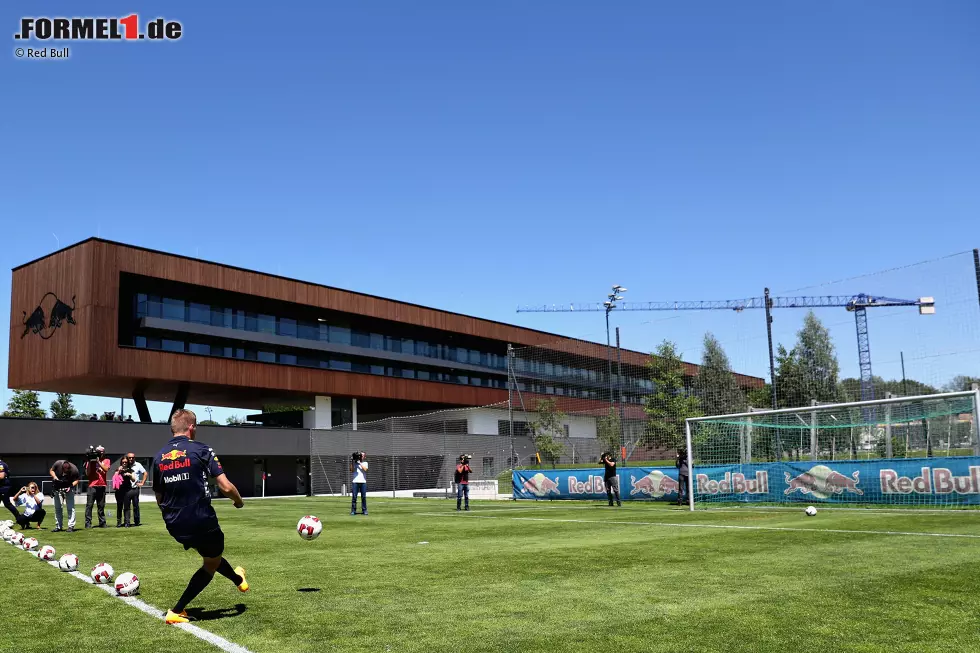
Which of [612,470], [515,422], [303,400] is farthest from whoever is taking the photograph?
[303,400]

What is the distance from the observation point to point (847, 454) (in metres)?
25.2

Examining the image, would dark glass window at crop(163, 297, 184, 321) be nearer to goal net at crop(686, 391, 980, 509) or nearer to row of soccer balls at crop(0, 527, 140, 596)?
row of soccer balls at crop(0, 527, 140, 596)

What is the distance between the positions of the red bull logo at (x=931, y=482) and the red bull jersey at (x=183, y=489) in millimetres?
20337

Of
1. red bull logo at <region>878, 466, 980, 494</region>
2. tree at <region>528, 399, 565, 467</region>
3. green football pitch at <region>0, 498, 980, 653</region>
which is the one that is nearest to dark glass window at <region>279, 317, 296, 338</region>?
tree at <region>528, 399, 565, 467</region>

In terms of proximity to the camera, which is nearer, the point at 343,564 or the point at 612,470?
the point at 343,564

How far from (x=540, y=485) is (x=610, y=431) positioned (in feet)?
27.8

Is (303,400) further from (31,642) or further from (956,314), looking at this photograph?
(31,642)

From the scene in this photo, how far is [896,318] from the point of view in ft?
92.7

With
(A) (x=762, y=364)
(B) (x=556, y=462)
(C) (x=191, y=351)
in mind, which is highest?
(C) (x=191, y=351)

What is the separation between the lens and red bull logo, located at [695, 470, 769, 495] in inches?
1010

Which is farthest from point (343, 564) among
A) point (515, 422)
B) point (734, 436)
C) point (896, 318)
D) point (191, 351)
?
point (191, 351)

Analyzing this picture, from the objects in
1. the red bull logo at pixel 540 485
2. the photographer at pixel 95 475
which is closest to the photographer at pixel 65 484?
the photographer at pixel 95 475

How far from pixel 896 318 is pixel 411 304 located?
39.9 meters

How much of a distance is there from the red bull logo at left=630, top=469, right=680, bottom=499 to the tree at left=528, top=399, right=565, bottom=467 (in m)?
19.1
